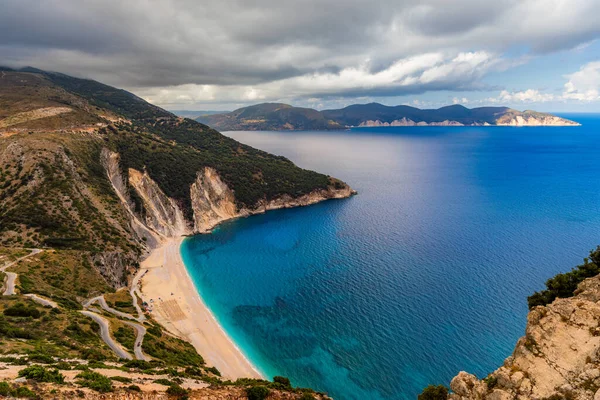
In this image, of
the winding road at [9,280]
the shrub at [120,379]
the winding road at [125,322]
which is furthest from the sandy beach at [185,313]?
the shrub at [120,379]

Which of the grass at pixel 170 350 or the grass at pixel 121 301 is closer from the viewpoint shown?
the grass at pixel 170 350

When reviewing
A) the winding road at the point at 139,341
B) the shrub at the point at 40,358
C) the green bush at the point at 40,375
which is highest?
the green bush at the point at 40,375

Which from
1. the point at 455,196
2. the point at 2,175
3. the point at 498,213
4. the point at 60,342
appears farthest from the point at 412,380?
the point at 455,196

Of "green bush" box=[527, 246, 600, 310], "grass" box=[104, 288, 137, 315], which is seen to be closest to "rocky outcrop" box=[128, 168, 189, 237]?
"grass" box=[104, 288, 137, 315]

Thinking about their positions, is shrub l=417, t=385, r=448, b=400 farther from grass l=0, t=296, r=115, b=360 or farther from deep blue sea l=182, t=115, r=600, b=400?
grass l=0, t=296, r=115, b=360

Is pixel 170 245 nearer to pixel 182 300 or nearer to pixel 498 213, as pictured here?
pixel 182 300

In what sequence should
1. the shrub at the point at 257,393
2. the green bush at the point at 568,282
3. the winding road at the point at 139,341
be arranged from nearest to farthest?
the green bush at the point at 568,282
the shrub at the point at 257,393
the winding road at the point at 139,341

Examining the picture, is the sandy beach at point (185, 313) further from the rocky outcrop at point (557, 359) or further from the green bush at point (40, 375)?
the rocky outcrop at point (557, 359)
